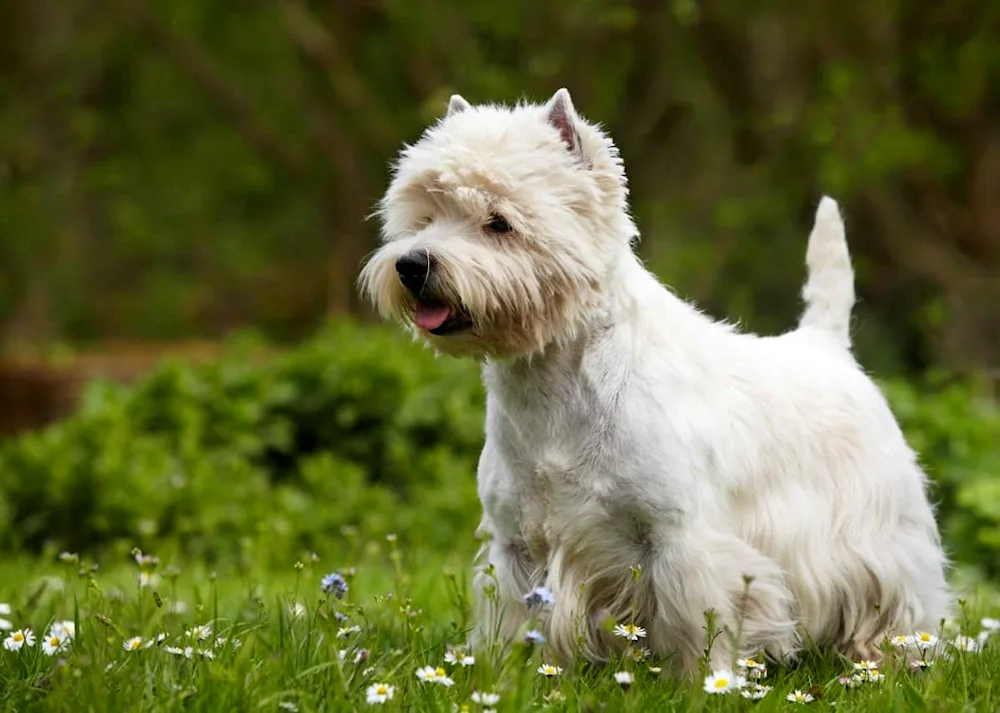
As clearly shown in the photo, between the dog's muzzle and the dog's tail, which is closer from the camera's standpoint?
the dog's muzzle

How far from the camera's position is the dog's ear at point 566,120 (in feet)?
10.6

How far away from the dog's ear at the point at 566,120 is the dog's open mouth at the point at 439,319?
1.66 ft

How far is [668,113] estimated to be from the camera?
1078cm

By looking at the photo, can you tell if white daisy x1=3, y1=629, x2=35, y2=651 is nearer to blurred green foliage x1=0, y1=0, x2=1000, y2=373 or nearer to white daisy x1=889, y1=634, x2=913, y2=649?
white daisy x1=889, y1=634, x2=913, y2=649

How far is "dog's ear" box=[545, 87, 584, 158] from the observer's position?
10.6 feet

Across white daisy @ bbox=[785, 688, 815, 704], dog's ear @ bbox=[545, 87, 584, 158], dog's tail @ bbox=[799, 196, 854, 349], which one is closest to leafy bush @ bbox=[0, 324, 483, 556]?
dog's tail @ bbox=[799, 196, 854, 349]

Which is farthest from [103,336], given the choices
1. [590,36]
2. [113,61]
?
[590,36]

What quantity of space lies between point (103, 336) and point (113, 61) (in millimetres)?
4388

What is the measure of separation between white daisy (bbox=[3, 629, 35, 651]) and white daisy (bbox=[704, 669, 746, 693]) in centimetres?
156

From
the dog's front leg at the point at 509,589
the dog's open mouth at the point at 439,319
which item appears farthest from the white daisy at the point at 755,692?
the dog's open mouth at the point at 439,319

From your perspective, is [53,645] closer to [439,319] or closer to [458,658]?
[458,658]

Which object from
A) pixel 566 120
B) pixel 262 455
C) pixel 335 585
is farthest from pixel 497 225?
pixel 262 455

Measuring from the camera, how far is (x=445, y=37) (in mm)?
10961

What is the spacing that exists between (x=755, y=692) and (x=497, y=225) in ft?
4.03
